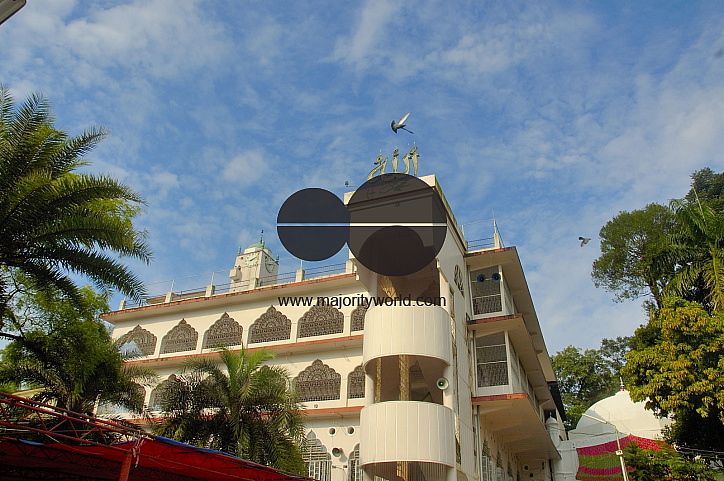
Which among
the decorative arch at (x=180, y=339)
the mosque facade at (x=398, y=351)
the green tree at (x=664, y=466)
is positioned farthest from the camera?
the decorative arch at (x=180, y=339)

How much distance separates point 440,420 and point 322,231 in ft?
20.8

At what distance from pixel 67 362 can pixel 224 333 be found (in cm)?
747

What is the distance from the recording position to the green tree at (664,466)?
1438 cm

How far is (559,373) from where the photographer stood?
41.5m

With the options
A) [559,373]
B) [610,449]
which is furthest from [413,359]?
[559,373]

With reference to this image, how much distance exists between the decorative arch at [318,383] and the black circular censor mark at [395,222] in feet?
15.2

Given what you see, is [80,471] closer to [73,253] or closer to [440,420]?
[73,253]

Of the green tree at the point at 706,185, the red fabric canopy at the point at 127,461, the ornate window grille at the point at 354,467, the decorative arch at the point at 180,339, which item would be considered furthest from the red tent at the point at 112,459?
the green tree at the point at 706,185

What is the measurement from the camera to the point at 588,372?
40969 mm

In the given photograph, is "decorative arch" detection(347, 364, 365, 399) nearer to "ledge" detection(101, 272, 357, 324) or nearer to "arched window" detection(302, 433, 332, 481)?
"arched window" detection(302, 433, 332, 481)

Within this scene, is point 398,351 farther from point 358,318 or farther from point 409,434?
point 358,318
